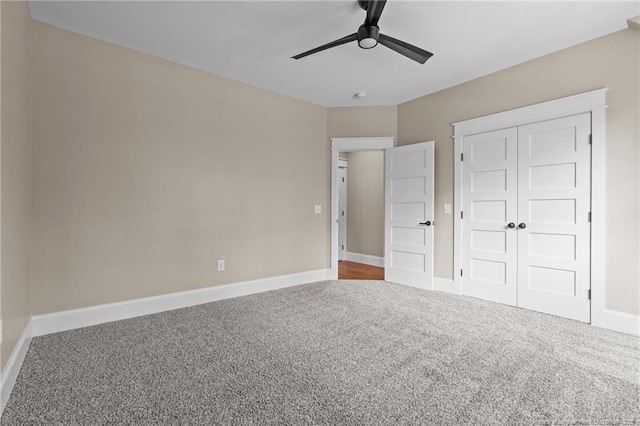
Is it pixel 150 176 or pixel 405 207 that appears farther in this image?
pixel 405 207

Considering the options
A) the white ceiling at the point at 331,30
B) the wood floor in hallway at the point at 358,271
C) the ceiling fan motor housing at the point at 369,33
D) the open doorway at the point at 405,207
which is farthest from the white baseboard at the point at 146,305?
the ceiling fan motor housing at the point at 369,33

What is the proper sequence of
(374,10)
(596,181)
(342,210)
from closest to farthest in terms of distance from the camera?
(374,10) → (596,181) → (342,210)

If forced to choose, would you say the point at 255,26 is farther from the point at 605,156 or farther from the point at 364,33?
the point at 605,156

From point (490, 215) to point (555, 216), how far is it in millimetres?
649

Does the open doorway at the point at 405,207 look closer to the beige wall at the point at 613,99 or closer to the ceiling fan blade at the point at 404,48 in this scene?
the beige wall at the point at 613,99

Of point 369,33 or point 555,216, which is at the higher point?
point 369,33

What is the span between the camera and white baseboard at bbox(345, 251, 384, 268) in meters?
6.14

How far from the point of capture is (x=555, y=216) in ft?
10.5

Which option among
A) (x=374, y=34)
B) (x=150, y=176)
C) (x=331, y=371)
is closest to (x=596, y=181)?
(x=374, y=34)

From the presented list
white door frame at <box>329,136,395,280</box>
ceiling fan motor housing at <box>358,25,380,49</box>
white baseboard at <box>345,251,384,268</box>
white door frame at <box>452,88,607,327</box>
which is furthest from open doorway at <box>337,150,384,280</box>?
ceiling fan motor housing at <box>358,25,380,49</box>

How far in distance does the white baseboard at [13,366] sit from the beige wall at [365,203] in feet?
16.7

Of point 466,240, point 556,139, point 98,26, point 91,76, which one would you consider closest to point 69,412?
point 91,76

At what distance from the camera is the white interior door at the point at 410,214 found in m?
4.29

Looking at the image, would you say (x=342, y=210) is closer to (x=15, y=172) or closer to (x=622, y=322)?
(x=622, y=322)
